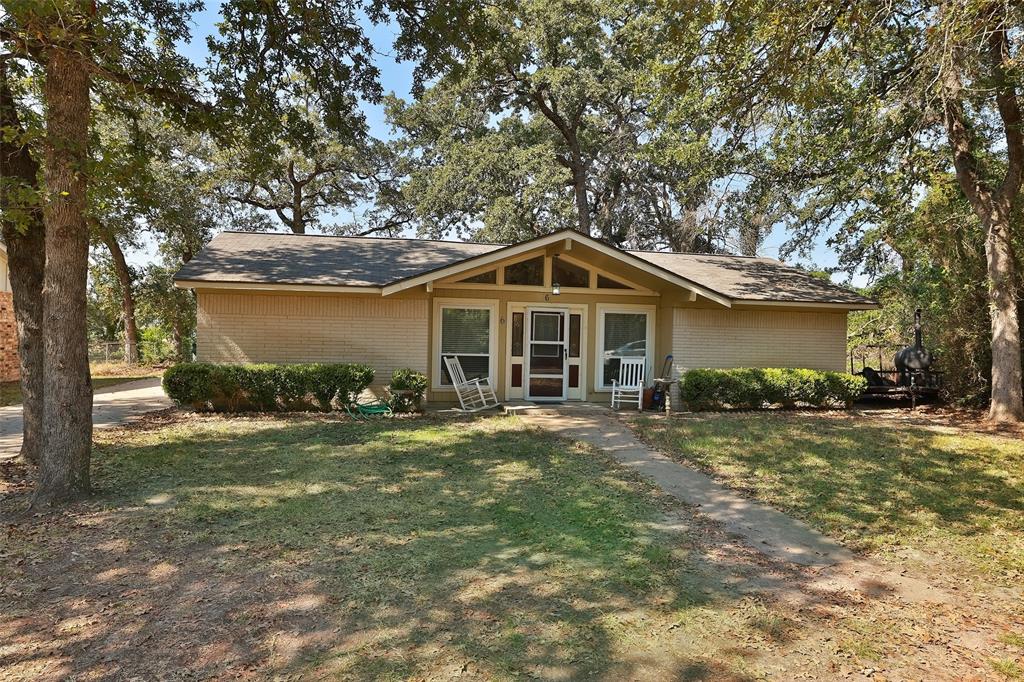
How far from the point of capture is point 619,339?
13.2 meters

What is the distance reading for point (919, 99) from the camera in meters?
10.0

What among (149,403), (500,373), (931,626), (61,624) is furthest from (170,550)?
(149,403)

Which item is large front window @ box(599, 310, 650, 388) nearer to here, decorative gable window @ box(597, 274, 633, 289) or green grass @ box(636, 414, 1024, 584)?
decorative gable window @ box(597, 274, 633, 289)

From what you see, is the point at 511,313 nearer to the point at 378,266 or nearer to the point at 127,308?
the point at 378,266

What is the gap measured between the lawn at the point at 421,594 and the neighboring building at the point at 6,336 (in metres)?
14.3

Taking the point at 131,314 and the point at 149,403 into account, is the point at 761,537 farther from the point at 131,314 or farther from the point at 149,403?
the point at 131,314

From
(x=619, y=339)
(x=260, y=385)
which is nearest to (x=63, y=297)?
(x=260, y=385)

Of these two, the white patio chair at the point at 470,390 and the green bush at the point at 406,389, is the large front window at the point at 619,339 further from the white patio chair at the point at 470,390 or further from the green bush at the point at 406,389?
the green bush at the point at 406,389

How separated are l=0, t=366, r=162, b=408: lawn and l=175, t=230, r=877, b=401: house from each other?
15.0ft

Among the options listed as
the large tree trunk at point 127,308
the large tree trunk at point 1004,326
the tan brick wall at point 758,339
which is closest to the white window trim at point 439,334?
the tan brick wall at point 758,339

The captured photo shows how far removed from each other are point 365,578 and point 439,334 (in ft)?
29.0

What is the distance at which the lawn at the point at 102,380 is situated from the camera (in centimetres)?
1329

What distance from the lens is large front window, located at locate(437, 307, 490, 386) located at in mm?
12641

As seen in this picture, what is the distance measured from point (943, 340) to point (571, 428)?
957cm
